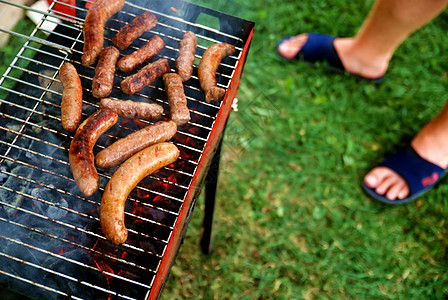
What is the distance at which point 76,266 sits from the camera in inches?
85.7

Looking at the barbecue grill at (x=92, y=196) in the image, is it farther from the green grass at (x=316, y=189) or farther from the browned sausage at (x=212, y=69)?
the green grass at (x=316, y=189)

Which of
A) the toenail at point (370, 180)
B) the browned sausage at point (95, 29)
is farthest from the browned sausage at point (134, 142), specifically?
the toenail at point (370, 180)

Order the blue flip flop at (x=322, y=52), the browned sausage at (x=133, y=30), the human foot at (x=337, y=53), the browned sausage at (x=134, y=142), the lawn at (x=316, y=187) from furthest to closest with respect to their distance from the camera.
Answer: the blue flip flop at (x=322, y=52), the human foot at (x=337, y=53), the lawn at (x=316, y=187), the browned sausage at (x=133, y=30), the browned sausage at (x=134, y=142)

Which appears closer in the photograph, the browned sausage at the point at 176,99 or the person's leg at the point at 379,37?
the browned sausage at the point at 176,99

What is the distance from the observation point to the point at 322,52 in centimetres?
452

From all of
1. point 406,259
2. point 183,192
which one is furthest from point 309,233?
point 183,192

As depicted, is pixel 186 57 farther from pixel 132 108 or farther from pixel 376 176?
pixel 376 176

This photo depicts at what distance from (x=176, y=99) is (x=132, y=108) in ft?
0.91

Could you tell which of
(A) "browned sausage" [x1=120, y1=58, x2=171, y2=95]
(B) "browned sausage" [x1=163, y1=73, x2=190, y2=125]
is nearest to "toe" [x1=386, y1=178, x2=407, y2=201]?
(B) "browned sausage" [x1=163, y1=73, x2=190, y2=125]

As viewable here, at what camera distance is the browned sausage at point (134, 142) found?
2262mm

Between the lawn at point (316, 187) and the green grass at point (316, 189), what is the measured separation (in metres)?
0.01

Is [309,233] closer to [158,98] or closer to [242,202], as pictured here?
[242,202]

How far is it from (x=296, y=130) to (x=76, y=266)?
2703 mm

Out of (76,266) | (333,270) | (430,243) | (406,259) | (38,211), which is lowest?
(76,266)
